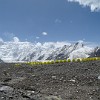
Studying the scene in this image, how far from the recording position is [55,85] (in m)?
22.3

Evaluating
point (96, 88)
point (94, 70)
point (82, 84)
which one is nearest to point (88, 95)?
point (96, 88)

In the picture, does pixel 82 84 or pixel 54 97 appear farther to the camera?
pixel 82 84

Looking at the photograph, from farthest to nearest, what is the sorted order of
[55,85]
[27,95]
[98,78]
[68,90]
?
[98,78]
[55,85]
[68,90]
[27,95]

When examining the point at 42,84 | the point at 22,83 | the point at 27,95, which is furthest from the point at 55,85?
the point at 27,95

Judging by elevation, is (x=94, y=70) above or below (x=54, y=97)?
above

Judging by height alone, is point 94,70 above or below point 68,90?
above

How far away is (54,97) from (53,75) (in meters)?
8.33

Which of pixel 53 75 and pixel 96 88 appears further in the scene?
pixel 53 75

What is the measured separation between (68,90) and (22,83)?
4516 mm

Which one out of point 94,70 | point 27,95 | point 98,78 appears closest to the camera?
point 27,95

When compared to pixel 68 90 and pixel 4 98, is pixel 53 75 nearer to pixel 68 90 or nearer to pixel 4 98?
pixel 68 90

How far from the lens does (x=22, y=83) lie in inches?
901

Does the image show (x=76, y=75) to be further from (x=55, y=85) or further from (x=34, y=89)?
(x=34, y=89)

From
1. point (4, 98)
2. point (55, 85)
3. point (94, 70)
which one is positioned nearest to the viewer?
point (4, 98)
